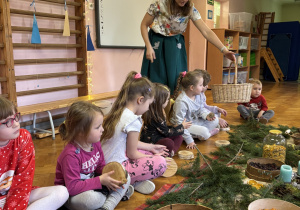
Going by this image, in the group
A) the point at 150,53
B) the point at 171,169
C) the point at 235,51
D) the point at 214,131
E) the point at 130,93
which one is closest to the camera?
the point at 130,93

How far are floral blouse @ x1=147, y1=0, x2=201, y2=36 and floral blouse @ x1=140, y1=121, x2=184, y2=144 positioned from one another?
841 mm

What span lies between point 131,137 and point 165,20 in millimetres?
1219

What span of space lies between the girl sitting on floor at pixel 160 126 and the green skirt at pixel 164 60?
0.45 m

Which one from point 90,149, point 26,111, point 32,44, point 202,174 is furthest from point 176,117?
point 32,44

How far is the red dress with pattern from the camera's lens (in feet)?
3.56

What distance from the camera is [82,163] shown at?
125 centimetres

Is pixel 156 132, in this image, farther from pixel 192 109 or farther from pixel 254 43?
pixel 254 43

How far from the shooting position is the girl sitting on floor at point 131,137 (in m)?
1.48

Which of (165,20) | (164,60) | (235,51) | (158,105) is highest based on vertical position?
(165,20)

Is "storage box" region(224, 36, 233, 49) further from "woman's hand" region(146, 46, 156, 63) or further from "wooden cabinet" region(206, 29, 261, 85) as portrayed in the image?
A: "woman's hand" region(146, 46, 156, 63)

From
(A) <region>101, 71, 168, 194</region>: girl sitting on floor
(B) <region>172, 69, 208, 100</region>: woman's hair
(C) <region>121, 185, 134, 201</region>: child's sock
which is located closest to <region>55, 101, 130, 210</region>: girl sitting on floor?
→ (C) <region>121, 185, 134, 201</region>: child's sock

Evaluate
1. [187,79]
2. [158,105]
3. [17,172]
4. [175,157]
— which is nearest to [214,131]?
[187,79]

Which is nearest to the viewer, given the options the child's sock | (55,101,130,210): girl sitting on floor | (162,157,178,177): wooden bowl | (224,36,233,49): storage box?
(55,101,130,210): girl sitting on floor

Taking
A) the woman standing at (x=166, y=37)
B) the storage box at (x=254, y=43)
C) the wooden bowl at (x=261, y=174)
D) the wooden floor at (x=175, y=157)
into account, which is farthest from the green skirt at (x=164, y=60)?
the storage box at (x=254, y=43)
